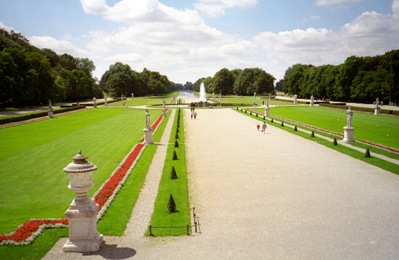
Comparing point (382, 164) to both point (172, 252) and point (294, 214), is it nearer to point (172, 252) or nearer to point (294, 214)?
point (294, 214)

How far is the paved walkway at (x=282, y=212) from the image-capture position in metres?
10.3

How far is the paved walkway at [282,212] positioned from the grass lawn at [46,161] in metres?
3.73

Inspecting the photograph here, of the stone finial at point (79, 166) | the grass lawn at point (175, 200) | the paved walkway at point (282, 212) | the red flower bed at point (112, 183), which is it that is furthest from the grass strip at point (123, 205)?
the stone finial at point (79, 166)

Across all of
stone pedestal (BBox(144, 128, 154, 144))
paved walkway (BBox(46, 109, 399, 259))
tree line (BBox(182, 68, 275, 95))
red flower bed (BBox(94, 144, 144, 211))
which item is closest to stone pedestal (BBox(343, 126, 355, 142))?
paved walkway (BBox(46, 109, 399, 259))

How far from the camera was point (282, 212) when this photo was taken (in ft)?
44.1

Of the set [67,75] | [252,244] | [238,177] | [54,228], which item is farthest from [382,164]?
[67,75]

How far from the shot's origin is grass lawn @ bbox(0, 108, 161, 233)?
46.4 ft

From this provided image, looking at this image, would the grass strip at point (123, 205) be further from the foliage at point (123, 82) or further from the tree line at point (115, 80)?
the foliage at point (123, 82)

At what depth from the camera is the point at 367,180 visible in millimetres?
18078

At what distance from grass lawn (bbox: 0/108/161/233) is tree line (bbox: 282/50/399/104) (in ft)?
210

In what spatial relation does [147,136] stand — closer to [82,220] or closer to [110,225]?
[110,225]

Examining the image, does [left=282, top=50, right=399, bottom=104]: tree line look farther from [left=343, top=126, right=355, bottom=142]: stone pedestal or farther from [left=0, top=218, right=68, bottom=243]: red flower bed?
[left=0, top=218, right=68, bottom=243]: red flower bed

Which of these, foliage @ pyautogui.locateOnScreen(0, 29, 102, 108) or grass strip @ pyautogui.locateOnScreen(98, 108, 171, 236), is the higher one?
foliage @ pyautogui.locateOnScreen(0, 29, 102, 108)

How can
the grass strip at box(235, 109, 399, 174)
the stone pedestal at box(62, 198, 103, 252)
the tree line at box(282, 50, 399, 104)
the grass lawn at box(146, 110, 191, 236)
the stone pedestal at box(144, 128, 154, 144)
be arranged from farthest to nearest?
the tree line at box(282, 50, 399, 104) < the stone pedestal at box(144, 128, 154, 144) < the grass strip at box(235, 109, 399, 174) < the grass lawn at box(146, 110, 191, 236) < the stone pedestal at box(62, 198, 103, 252)
